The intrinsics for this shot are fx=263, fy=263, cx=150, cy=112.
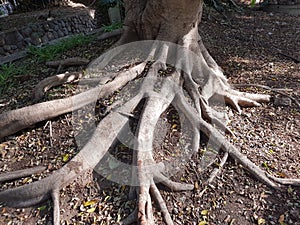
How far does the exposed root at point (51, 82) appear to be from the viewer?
10.2 ft

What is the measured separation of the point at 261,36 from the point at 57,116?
529 cm

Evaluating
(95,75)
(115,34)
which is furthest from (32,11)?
(95,75)

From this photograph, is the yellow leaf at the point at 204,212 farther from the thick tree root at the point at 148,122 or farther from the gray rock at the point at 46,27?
the gray rock at the point at 46,27

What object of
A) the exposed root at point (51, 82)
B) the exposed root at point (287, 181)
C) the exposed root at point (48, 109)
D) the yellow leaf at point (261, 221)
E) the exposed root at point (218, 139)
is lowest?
the yellow leaf at point (261, 221)

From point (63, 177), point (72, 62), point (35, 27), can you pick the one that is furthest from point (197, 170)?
point (35, 27)

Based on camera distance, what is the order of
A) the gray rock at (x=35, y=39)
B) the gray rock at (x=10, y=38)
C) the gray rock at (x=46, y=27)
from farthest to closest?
the gray rock at (x=46, y=27), the gray rock at (x=35, y=39), the gray rock at (x=10, y=38)

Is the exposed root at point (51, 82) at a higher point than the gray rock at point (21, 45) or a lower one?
higher

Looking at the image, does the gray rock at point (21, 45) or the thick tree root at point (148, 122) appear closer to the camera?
the thick tree root at point (148, 122)

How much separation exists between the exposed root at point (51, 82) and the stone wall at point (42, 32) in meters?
3.72

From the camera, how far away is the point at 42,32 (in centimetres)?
690

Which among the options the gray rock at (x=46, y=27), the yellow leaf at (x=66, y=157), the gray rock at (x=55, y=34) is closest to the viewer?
the yellow leaf at (x=66, y=157)

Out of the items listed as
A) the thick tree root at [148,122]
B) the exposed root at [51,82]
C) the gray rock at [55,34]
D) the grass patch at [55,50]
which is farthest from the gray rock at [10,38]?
the thick tree root at [148,122]

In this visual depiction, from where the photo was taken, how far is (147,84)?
303cm

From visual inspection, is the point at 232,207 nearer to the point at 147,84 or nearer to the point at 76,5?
the point at 147,84
